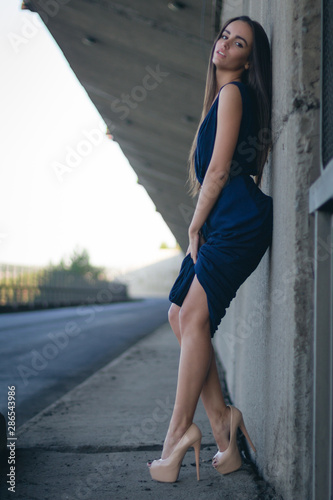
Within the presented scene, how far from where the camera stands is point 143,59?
7.67 meters

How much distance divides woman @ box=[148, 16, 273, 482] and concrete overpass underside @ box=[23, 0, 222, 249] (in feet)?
9.89

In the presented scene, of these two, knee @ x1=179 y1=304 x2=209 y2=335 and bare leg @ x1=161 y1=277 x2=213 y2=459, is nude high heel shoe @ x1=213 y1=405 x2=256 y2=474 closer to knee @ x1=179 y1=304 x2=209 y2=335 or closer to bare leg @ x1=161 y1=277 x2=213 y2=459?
bare leg @ x1=161 y1=277 x2=213 y2=459

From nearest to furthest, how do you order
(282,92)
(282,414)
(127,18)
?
1. (282,414)
2. (282,92)
3. (127,18)

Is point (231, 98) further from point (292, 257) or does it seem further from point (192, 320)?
point (192, 320)

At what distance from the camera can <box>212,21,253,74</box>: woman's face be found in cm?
191

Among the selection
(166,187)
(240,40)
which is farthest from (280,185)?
(166,187)

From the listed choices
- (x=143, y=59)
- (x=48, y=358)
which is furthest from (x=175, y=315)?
(x=143, y=59)

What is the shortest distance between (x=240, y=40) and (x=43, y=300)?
68.7 ft

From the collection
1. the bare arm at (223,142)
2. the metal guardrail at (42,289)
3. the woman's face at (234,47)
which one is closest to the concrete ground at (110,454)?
the bare arm at (223,142)

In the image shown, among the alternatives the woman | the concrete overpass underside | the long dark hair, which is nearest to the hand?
the woman

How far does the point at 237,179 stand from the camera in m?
1.85

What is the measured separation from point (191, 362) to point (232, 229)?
0.49 meters

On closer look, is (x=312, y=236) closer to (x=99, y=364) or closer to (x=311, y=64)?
(x=311, y=64)

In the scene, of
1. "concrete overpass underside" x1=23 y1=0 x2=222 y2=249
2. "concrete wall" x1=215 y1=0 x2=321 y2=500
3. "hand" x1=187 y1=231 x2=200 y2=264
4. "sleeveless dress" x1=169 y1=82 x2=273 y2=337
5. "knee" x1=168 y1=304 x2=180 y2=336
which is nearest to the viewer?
"concrete wall" x1=215 y1=0 x2=321 y2=500
